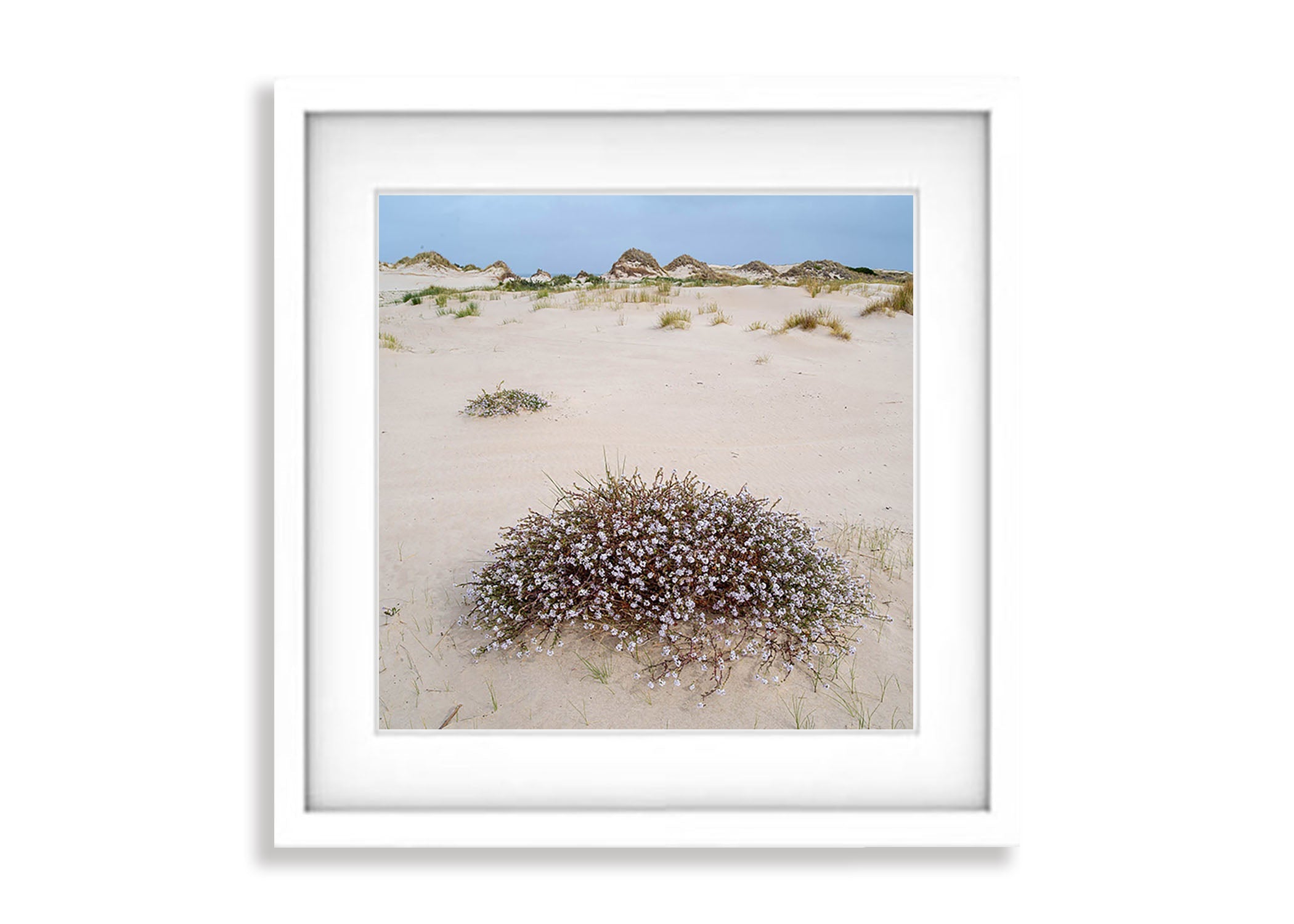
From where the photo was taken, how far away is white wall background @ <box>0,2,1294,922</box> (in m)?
1.43

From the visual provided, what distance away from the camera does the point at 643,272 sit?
799 cm

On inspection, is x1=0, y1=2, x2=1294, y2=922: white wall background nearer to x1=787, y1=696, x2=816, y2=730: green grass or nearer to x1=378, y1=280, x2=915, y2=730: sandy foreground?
x1=378, y1=280, x2=915, y2=730: sandy foreground

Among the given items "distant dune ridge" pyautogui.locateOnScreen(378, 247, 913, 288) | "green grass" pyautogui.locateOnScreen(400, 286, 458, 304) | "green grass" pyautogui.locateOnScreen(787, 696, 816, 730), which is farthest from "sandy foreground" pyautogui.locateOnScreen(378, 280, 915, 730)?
"distant dune ridge" pyautogui.locateOnScreen(378, 247, 913, 288)

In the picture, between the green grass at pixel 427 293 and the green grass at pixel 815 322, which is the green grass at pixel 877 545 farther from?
the green grass at pixel 427 293

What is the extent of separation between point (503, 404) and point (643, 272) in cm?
381

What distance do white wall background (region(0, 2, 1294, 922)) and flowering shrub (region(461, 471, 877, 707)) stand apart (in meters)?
0.65

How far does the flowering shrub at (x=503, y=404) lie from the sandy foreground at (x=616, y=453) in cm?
7

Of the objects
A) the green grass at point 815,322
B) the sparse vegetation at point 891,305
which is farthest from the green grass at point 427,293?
the sparse vegetation at point 891,305
